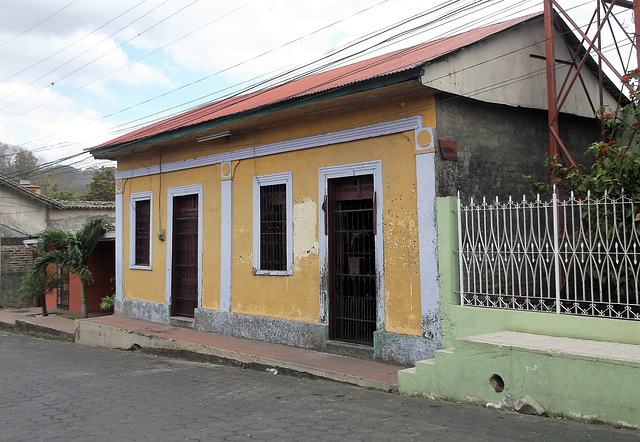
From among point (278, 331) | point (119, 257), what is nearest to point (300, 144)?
point (278, 331)

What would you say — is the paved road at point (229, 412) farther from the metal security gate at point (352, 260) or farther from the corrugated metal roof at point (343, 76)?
the corrugated metal roof at point (343, 76)

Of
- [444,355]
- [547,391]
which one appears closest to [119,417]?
[444,355]

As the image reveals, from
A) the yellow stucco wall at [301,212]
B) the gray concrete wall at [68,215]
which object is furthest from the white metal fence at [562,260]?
the gray concrete wall at [68,215]

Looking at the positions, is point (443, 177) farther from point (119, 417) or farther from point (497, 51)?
point (119, 417)

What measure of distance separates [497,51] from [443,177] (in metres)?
2.15

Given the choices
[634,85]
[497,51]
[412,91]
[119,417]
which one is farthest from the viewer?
[497,51]

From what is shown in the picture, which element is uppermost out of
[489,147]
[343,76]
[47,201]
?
[343,76]

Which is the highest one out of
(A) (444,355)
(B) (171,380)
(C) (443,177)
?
(C) (443,177)

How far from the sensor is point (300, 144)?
9633 mm

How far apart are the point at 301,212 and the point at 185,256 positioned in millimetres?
3948

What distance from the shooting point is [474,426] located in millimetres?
5387

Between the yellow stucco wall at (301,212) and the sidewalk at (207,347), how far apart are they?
24.8 inches

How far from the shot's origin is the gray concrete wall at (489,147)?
25.7 ft

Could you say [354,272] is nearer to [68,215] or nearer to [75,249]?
[75,249]
